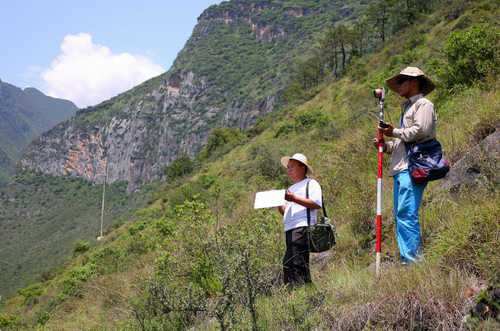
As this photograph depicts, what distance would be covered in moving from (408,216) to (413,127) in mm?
761

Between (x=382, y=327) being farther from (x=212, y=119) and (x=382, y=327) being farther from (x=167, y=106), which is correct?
(x=167, y=106)

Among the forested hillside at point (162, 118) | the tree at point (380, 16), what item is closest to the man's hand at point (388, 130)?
the tree at point (380, 16)

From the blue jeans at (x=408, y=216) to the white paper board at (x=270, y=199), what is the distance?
3.44 feet

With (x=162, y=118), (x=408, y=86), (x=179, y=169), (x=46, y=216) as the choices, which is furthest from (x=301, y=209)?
(x=162, y=118)

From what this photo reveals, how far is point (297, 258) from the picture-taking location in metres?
3.62

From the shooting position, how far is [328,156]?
7777mm

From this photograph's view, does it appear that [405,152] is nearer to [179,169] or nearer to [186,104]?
[179,169]

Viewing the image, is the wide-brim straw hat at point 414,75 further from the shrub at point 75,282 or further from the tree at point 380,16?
the tree at point 380,16

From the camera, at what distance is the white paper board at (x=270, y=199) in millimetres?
3201

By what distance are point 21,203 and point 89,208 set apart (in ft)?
119

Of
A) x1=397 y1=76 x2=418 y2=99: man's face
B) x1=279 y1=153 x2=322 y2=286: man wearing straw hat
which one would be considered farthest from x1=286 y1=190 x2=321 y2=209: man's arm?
x1=397 y1=76 x2=418 y2=99: man's face

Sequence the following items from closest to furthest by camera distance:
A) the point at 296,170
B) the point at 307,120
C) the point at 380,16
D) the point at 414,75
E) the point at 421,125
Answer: the point at 421,125 → the point at 414,75 → the point at 296,170 → the point at 307,120 → the point at 380,16

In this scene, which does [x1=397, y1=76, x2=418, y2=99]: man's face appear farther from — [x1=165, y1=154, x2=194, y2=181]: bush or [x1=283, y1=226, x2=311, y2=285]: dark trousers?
[x1=165, y1=154, x2=194, y2=181]: bush

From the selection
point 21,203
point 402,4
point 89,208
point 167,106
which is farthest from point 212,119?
point 402,4
